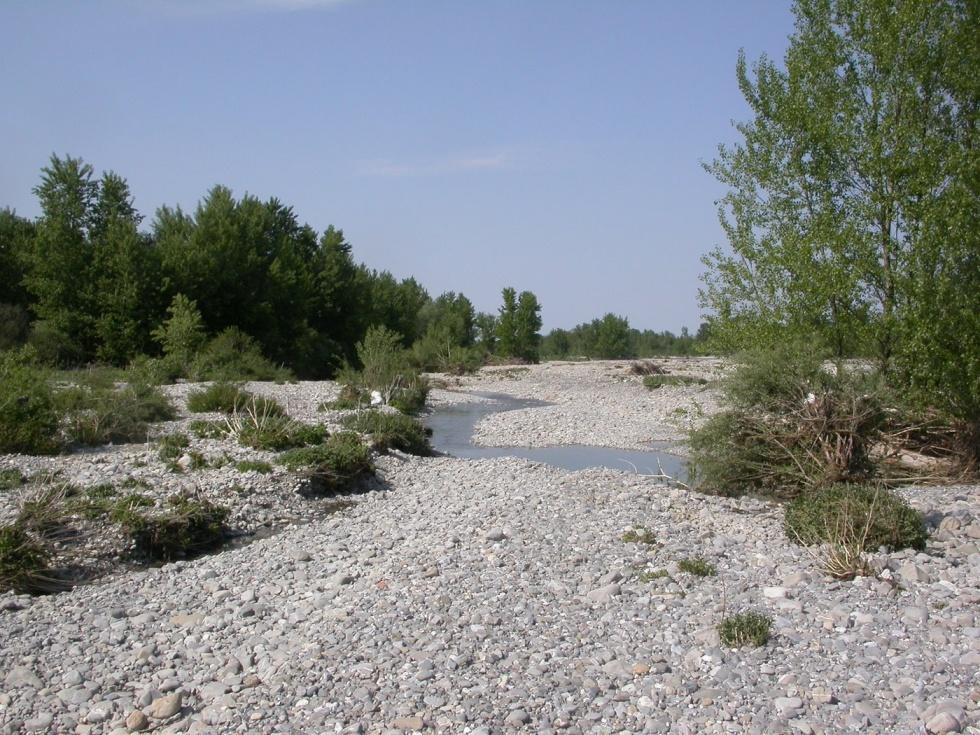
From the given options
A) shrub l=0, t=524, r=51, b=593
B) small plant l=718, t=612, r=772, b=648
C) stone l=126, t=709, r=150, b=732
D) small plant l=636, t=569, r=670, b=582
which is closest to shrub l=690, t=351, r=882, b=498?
small plant l=636, t=569, r=670, b=582

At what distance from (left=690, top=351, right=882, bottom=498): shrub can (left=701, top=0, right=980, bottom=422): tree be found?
166 centimetres

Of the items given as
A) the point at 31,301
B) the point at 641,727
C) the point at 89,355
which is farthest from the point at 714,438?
the point at 31,301

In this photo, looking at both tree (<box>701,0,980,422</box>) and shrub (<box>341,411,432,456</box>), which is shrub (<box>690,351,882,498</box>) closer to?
tree (<box>701,0,980,422</box>)

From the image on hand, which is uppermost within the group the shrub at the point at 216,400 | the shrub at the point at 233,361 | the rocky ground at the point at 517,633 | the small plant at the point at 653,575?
the shrub at the point at 233,361

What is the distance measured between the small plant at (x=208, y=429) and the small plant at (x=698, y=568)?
11245mm

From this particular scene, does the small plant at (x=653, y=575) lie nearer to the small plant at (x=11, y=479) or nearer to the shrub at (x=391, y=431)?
the small plant at (x=11, y=479)

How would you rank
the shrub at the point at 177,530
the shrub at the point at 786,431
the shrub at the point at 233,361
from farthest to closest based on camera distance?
1. the shrub at the point at 233,361
2. the shrub at the point at 786,431
3. the shrub at the point at 177,530

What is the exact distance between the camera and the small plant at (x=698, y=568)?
9.07m

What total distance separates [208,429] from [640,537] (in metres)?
10.9

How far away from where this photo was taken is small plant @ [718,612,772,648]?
286 inches

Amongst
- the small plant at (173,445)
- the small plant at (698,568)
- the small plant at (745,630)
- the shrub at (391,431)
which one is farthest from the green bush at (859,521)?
the small plant at (173,445)

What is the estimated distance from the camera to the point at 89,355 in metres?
41.8

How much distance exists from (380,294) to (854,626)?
59.9m

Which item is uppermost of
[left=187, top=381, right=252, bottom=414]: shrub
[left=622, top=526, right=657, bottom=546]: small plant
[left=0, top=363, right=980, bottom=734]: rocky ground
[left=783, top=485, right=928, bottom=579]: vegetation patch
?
[left=187, top=381, right=252, bottom=414]: shrub
